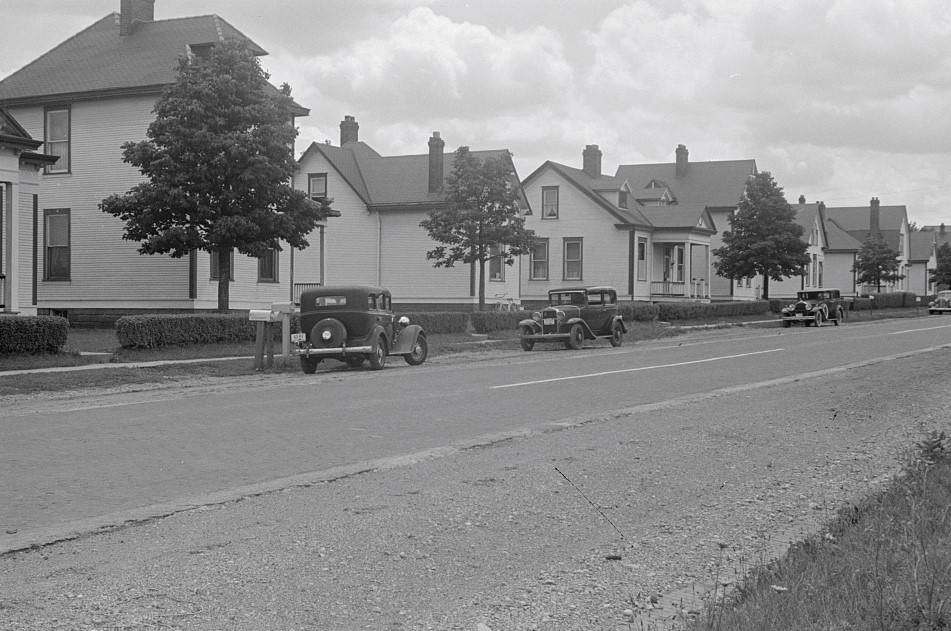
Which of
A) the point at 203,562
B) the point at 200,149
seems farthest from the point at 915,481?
the point at 200,149

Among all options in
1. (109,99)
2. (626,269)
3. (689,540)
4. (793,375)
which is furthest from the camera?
(626,269)

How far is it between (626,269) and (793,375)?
3506cm

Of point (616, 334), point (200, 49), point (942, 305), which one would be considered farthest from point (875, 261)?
point (200, 49)

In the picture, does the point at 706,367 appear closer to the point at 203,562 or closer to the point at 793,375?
the point at 793,375

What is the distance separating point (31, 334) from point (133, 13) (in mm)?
20806

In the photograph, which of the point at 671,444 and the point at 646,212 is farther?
the point at 646,212

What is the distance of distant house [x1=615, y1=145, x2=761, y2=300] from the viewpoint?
65750 mm

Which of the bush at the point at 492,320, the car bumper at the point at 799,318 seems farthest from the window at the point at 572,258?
the bush at the point at 492,320

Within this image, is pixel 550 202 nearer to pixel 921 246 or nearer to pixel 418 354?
pixel 418 354

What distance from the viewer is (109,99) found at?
3362 centimetres

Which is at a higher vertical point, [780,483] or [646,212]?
[646,212]

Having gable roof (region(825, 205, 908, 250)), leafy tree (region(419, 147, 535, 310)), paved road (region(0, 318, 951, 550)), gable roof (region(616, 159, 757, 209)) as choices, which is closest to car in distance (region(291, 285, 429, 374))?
paved road (region(0, 318, 951, 550))

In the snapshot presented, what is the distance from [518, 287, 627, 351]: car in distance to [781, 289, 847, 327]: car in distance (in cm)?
1841

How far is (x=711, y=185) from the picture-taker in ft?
224
